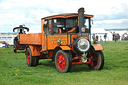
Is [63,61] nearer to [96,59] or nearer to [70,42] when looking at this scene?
[70,42]

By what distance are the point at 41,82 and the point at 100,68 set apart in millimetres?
3445

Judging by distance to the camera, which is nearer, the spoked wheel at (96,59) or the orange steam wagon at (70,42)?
the orange steam wagon at (70,42)

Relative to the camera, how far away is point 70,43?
9820 mm

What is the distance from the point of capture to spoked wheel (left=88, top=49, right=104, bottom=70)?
10.2 meters

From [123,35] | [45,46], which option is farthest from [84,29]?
[123,35]

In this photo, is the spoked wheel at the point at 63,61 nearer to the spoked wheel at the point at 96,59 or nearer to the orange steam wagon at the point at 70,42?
the orange steam wagon at the point at 70,42

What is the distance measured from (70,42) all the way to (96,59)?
147cm

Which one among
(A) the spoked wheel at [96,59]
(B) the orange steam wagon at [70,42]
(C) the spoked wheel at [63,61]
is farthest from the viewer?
(A) the spoked wheel at [96,59]

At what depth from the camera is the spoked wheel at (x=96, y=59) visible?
33.4ft

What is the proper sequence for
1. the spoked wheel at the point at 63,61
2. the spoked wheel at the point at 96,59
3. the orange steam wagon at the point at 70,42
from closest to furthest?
the spoked wheel at the point at 63,61 < the orange steam wagon at the point at 70,42 < the spoked wheel at the point at 96,59

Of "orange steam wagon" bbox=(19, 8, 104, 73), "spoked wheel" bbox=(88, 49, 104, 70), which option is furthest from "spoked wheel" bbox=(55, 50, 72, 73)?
"spoked wheel" bbox=(88, 49, 104, 70)

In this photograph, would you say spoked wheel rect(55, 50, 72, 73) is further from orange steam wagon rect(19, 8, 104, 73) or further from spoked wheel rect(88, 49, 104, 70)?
spoked wheel rect(88, 49, 104, 70)

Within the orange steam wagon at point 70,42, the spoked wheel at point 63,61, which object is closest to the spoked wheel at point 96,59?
the orange steam wagon at point 70,42

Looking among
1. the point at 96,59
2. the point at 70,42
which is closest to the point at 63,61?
the point at 70,42
